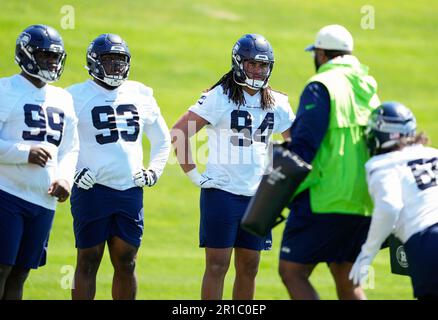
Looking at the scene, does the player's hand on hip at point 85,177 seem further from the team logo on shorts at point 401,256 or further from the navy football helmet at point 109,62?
the team logo on shorts at point 401,256

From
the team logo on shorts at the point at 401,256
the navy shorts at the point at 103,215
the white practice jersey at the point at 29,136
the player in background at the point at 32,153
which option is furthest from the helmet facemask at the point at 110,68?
the team logo on shorts at the point at 401,256

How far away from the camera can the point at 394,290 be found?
11898 mm

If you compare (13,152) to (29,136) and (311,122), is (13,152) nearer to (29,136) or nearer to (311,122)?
(29,136)

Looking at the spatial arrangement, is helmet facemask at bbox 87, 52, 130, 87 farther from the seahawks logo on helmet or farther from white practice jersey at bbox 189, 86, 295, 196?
the seahawks logo on helmet

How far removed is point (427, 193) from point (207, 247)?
7.13 feet

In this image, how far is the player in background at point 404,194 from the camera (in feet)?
20.4

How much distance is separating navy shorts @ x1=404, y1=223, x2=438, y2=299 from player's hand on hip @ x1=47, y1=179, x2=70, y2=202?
2.49 m

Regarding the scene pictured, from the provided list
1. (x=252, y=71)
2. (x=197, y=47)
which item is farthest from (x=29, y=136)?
(x=197, y=47)

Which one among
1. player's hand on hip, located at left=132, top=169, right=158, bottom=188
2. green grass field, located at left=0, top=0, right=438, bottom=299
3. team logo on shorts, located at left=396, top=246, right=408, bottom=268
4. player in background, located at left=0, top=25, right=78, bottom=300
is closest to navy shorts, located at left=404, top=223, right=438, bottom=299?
team logo on shorts, located at left=396, top=246, right=408, bottom=268

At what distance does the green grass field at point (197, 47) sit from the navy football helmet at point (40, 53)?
6.85 meters

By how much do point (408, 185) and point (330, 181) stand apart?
0.51 metres

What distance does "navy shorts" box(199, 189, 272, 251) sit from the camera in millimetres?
7828
